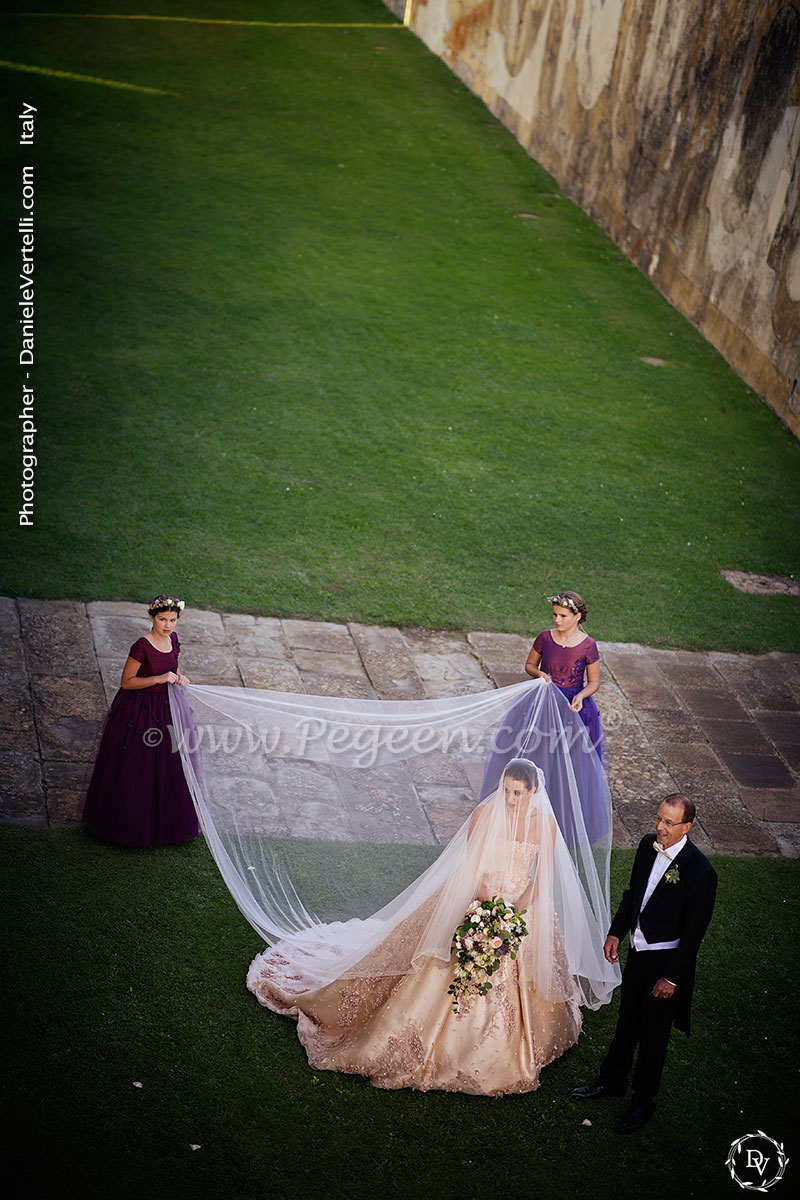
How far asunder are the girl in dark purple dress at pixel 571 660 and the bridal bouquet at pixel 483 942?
2.07 meters

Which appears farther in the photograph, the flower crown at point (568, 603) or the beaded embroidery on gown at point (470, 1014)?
the flower crown at point (568, 603)

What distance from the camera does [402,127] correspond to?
75.8 feet

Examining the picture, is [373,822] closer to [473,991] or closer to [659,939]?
[473,991]

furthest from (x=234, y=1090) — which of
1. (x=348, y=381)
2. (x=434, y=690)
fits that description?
(x=348, y=381)

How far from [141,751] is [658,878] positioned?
3.16 metres

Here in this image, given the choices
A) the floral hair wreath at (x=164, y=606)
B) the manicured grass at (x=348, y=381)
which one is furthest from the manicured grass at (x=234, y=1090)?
the manicured grass at (x=348, y=381)

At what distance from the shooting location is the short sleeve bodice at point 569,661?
7.11 meters

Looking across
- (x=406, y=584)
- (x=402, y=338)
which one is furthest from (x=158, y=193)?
(x=406, y=584)

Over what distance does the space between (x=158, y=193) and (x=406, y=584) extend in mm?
11305

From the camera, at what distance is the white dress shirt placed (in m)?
5.20

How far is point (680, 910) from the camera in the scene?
5.18m

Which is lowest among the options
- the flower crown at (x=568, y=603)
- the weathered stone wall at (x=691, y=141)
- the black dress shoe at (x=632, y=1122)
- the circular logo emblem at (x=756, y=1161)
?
the circular logo emblem at (x=756, y=1161)
